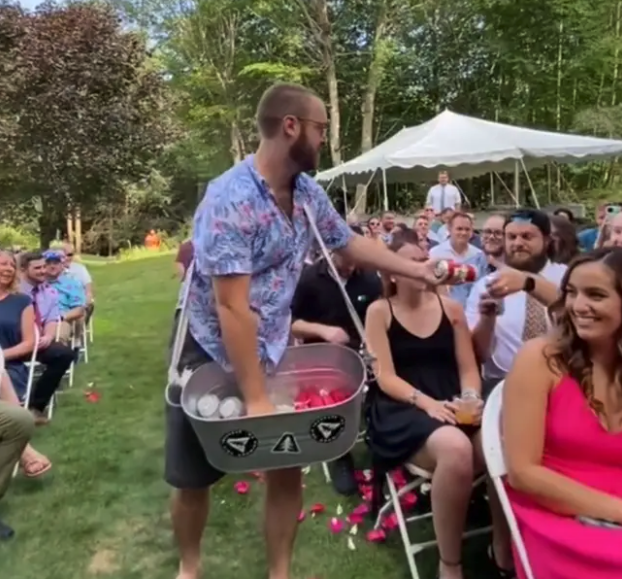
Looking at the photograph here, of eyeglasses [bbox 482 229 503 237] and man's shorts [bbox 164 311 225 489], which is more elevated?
eyeglasses [bbox 482 229 503 237]

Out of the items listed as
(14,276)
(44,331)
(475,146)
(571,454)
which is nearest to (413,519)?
(571,454)

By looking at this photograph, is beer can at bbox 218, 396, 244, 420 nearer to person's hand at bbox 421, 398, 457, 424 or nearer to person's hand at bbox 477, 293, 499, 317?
person's hand at bbox 421, 398, 457, 424

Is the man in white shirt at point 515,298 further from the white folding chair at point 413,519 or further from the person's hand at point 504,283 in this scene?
the white folding chair at point 413,519

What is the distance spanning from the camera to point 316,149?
2133mm

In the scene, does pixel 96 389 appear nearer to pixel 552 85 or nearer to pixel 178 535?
pixel 178 535

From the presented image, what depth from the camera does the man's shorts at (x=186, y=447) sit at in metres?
2.24

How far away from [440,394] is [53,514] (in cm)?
181

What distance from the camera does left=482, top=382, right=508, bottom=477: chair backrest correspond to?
1978mm

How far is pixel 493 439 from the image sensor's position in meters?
2.03

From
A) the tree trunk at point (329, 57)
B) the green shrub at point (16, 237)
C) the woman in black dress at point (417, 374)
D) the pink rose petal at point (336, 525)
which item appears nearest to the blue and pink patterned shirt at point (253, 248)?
the woman in black dress at point (417, 374)

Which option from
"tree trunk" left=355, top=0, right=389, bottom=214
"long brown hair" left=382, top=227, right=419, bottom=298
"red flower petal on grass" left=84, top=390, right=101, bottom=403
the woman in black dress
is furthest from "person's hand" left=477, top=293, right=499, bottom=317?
"tree trunk" left=355, top=0, right=389, bottom=214

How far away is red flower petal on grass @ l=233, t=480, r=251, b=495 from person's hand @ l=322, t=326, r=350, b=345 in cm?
86

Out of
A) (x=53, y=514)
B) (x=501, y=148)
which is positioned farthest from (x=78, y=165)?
(x=53, y=514)

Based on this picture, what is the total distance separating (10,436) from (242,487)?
1082 millimetres
